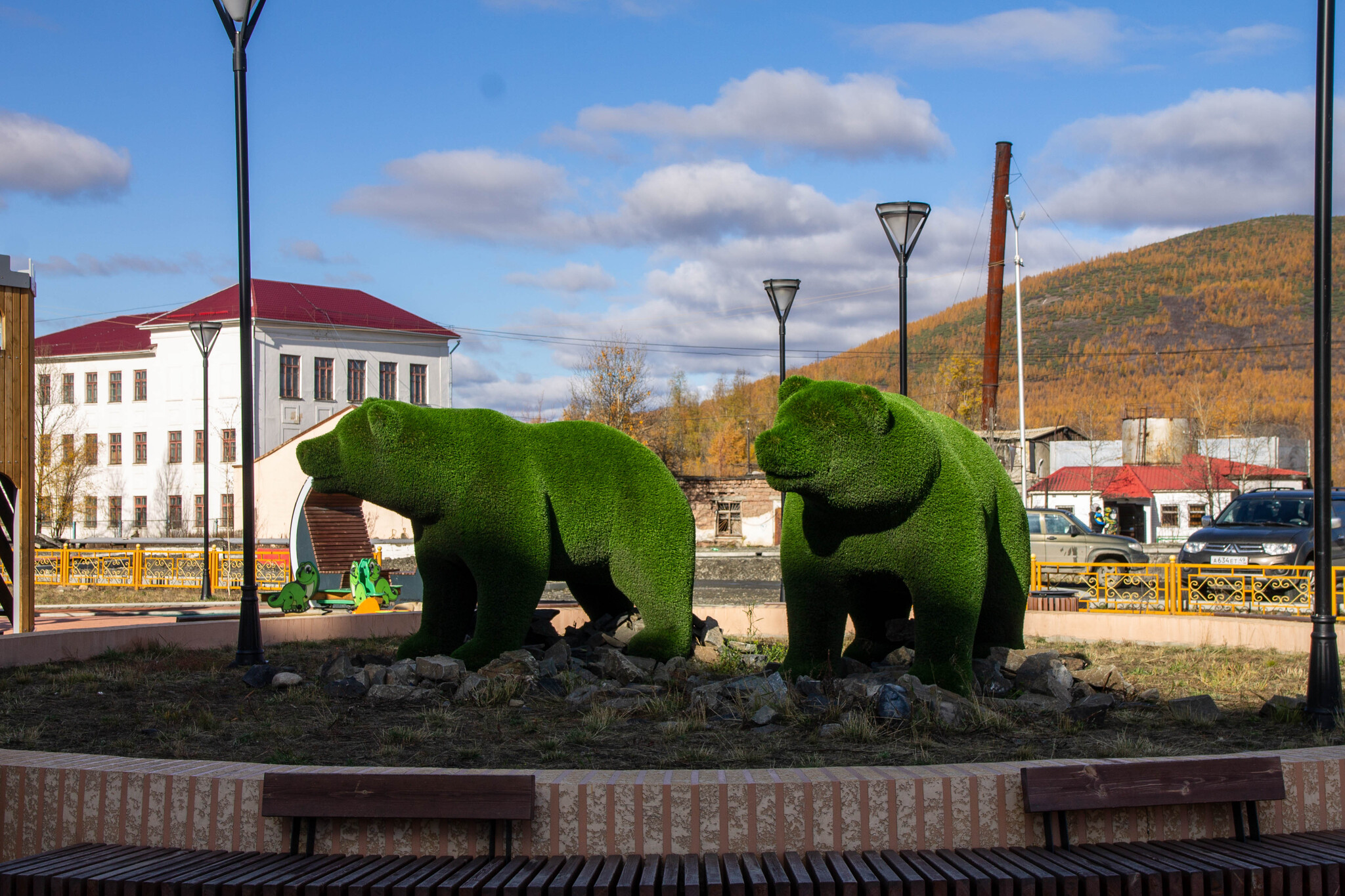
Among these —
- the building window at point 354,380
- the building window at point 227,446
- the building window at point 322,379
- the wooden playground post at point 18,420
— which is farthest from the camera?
the building window at point 354,380

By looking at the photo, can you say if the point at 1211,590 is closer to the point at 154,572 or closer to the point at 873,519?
the point at 873,519

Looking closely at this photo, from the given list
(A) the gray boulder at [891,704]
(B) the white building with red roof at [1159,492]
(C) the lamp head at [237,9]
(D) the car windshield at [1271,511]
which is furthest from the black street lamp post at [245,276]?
(B) the white building with red roof at [1159,492]

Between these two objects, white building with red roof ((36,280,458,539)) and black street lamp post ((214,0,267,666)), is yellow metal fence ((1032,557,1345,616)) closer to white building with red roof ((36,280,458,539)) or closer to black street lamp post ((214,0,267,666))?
black street lamp post ((214,0,267,666))

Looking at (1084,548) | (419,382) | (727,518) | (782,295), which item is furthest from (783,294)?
(419,382)

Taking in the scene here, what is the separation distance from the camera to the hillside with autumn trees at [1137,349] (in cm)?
8331

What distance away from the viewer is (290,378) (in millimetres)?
44125

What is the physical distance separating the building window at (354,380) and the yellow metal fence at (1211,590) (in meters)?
34.3

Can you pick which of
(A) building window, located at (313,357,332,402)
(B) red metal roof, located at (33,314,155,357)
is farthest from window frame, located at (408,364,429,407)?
(B) red metal roof, located at (33,314,155,357)

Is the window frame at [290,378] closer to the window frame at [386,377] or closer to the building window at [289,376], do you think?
the building window at [289,376]

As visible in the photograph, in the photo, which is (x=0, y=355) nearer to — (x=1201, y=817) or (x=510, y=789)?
(x=510, y=789)

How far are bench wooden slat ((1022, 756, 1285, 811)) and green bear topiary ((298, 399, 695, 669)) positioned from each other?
4.78m

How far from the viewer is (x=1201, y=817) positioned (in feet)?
13.8

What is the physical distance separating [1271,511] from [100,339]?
4653 centimetres

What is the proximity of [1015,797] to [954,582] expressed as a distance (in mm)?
2852
